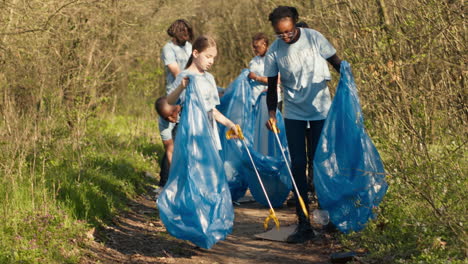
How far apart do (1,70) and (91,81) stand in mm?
2285

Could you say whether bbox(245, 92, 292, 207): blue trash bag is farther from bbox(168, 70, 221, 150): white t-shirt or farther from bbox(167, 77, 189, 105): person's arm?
bbox(167, 77, 189, 105): person's arm

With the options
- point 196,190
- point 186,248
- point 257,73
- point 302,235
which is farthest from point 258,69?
point 196,190

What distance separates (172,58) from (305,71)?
2.66 metres

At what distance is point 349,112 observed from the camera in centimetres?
539

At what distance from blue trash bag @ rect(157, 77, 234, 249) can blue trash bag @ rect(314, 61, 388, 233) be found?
773mm

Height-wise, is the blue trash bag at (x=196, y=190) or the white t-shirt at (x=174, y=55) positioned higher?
the white t-shirt at (x=174, y=55)

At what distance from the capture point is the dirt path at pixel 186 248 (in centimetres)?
523

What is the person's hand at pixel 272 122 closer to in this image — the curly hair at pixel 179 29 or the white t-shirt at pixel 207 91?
the white t-shirt at pixel 207 91

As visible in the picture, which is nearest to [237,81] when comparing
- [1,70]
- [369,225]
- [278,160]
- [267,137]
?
[267,137]

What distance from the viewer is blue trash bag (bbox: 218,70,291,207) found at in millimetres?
6906

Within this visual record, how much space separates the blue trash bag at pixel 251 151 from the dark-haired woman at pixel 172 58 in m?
0.59

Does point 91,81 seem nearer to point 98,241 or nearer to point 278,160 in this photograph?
point 278,160

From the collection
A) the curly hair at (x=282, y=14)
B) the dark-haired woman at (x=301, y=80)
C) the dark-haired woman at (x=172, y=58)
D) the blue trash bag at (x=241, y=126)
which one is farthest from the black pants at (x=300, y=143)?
the dark-haired woman at (x=172, y=58)

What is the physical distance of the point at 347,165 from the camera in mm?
5352
